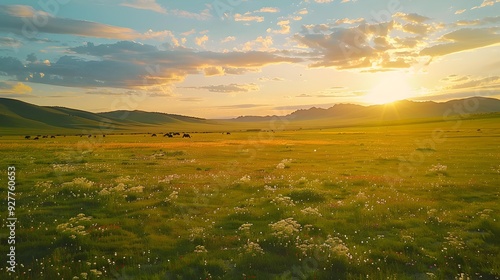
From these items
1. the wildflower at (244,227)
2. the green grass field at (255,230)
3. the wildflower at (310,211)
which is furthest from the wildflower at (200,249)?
the wildflower at (310,211)

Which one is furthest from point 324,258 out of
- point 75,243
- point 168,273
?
point 75,243

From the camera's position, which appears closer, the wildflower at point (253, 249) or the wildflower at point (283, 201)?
the wildflower at point (253, 249)

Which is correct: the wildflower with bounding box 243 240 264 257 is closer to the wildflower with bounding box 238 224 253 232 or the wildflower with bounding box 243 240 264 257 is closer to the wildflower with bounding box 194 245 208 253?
the wildflower with bounding box 194 245 208 253

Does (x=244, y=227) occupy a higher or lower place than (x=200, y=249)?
higher

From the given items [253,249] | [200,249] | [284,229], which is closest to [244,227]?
[284,229]

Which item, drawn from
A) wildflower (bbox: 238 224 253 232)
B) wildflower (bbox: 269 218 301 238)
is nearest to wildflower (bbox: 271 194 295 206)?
wildflower (bbox: 269 218 301 238)

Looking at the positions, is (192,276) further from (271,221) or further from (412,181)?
(412,181)

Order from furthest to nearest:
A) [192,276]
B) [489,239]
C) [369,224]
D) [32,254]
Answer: [369,224], [489,239], [32,254], [192,276]

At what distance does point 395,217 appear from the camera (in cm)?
1520

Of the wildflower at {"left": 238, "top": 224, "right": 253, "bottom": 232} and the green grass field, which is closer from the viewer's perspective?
the green grass field

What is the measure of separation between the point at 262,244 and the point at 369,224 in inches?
194

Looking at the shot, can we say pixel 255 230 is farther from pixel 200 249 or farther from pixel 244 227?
pixel 200 249

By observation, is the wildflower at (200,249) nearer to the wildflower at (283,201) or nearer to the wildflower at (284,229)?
the wildflower at (284,229)

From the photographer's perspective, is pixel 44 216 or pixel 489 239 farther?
pixel 44 216
